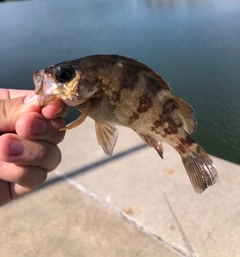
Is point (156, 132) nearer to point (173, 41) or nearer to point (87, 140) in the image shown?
point (87, 140)

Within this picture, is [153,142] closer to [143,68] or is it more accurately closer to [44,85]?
[143,68]

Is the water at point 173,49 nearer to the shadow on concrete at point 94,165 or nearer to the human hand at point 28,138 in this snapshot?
the shadow on concrete at point 94,165

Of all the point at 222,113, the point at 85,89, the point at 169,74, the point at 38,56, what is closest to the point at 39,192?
the point at 85,89

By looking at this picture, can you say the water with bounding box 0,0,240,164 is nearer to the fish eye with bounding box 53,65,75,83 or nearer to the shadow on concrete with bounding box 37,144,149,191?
the shadow on concrete with bounding box 37,144,149,191

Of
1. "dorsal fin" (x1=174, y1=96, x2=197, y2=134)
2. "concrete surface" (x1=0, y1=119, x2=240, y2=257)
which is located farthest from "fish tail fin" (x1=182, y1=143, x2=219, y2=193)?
"concrete surface" (x1=0, y1=119, x2=240, y2=257)

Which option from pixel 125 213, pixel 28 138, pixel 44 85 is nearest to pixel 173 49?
pixel 125 213

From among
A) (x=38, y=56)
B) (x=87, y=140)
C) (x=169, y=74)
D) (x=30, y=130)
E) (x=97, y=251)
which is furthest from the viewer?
(x=38, y=56)

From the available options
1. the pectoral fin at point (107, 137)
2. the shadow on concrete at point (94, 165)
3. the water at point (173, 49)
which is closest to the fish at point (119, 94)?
the pectoral fin at point (107, 137)
